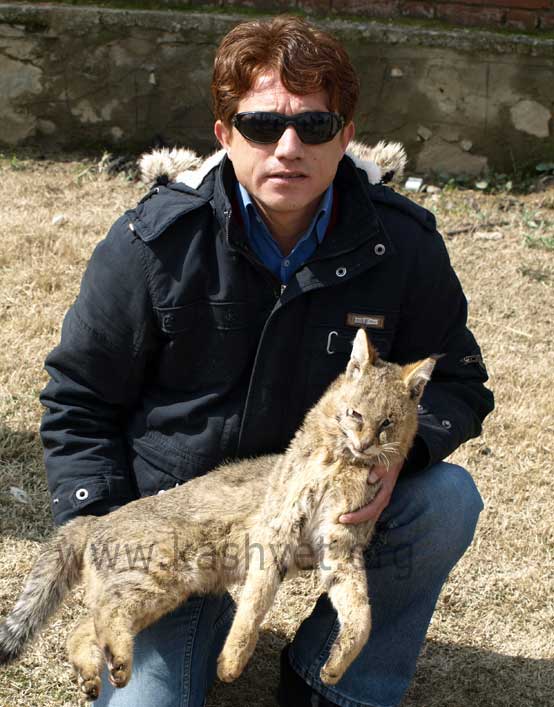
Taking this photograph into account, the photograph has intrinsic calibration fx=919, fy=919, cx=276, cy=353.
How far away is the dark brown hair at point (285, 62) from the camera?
2898 mm

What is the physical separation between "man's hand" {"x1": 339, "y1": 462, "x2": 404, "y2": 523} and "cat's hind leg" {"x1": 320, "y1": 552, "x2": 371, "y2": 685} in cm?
12

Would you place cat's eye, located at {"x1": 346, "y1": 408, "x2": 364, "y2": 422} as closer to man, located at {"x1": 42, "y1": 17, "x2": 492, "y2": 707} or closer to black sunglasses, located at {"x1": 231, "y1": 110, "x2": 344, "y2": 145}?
man, located at {"x1": 42, "y1": 17, "x2": 492, "y2": 707}

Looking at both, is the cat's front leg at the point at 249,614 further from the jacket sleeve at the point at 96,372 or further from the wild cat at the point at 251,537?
the jacket sleeve at the point at 96,372

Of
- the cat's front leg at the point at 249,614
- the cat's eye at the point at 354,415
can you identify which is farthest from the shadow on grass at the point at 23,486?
the cat's eye at the point at 354,415

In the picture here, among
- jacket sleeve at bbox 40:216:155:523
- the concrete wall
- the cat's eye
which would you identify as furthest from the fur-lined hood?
the concrete wall

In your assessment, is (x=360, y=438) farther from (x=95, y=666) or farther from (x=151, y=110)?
(x=151, y=110)

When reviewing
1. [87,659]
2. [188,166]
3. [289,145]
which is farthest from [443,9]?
[87,659]

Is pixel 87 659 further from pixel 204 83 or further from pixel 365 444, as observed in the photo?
pixel 204 83

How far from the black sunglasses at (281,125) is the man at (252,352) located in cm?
3

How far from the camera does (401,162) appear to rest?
3617 mm

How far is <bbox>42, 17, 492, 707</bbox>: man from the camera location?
3.05 m

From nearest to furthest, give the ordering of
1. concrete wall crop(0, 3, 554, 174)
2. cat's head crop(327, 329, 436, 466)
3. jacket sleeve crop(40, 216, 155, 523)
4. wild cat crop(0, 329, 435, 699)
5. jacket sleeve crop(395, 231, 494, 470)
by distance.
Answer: wild cat crop(0, 329, 435, 699) < cat's head crop(327, 329, 436, 466) < jacket sleeve crop(40, 216, 155, 523) < jacket sleeve crop(395, 231, 494, 470) < concrete wall crop(0, 3, 554, 174)

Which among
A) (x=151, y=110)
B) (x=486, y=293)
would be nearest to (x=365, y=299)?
(x=486, y=293)

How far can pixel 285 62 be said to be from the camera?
9.45 feet
